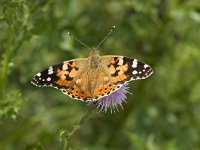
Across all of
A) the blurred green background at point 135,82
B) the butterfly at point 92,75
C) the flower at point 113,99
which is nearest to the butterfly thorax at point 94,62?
the butterfly at point 92,75

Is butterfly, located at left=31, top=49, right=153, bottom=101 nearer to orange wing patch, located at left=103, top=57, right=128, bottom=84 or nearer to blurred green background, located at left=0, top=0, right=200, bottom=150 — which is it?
orange wing patch, located at left=103, top=57, right=128, bottom=84

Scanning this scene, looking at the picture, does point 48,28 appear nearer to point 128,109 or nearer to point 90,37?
point 90,37

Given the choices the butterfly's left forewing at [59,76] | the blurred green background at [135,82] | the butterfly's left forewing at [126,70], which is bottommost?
the butterfly's left forewing at [59,76]

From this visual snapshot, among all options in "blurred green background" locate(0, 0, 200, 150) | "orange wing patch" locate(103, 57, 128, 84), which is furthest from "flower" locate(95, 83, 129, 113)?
"blurred green background" locate(0, 0, 200, 150)

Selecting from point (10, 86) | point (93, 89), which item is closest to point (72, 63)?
point (93, 89)

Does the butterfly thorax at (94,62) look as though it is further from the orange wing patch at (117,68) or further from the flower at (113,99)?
the flower at (113,99)

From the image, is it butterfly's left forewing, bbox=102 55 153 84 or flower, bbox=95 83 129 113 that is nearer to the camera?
butterfly's left forewing, bbox=102 55 153 84
